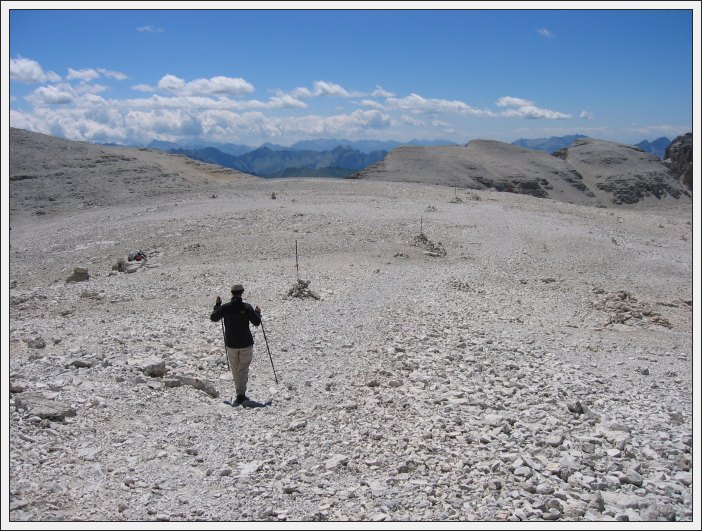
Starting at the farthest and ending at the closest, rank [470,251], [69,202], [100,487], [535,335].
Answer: [69,202] → [470,251] → [535,335] → [100,487]

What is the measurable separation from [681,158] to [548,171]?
1235 inches

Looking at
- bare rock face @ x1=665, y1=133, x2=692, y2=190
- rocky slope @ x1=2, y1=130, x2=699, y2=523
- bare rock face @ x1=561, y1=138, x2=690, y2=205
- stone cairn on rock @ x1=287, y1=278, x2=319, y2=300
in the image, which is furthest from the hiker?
bare rock face @ x1=665, y1=133, x2=692, y2=190

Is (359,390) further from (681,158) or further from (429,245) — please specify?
(681,158)

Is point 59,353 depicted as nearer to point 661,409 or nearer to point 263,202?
point 661,409

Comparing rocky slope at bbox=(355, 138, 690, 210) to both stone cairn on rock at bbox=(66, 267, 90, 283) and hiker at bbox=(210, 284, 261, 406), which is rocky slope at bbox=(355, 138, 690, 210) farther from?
hiker at bbox=(210, 284, 261, 406)

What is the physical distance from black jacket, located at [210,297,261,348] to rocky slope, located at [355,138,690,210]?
2202 inches

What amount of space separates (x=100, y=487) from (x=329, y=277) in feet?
43.4

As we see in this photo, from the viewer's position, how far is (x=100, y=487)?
6.50 metres

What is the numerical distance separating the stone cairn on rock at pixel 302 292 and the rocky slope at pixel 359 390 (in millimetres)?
204

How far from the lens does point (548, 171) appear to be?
265 feet

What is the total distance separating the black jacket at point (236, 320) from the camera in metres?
9.44

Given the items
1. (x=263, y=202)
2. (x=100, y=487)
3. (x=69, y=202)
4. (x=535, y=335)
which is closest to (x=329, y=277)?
(x=535, y=335)

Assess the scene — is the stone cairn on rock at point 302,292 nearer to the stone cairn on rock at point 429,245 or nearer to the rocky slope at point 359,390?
the rocky slope at point 359,390

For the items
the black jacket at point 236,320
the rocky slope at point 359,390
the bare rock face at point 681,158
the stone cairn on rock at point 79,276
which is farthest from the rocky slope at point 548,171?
the black jacket at point 236,320
